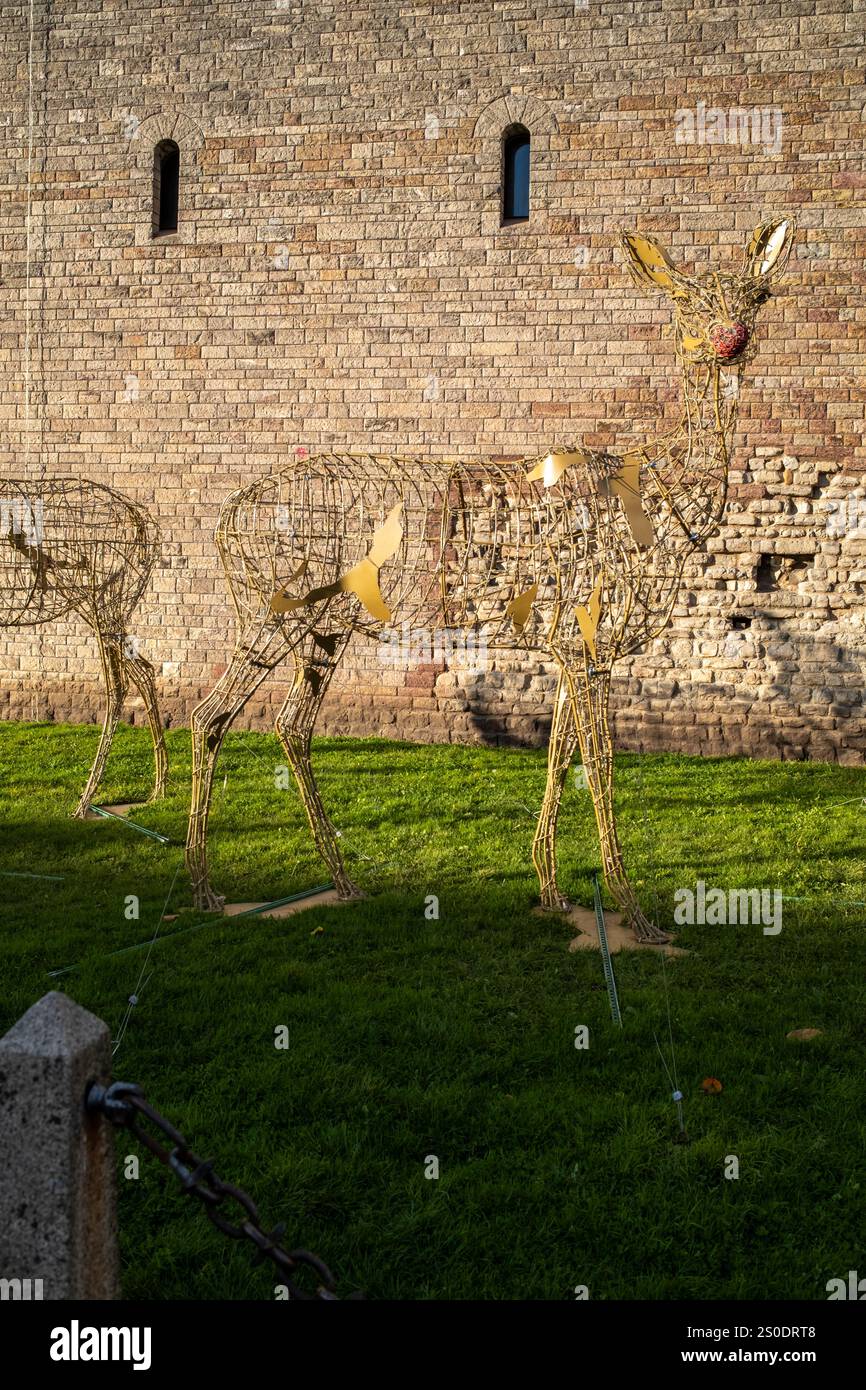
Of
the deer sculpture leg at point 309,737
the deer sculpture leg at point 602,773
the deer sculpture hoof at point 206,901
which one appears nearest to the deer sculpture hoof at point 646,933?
the deer sculpture leg at point 602,773

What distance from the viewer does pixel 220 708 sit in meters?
5.36

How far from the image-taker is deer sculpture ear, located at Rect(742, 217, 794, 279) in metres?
5.03

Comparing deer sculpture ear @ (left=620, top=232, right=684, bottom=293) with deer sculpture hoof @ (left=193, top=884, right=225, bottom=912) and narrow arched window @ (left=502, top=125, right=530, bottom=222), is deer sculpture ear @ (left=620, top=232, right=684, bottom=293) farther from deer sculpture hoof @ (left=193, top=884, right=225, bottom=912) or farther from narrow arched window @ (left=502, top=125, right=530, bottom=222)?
narrow arched window @ (left=502, top=125, right=530, bottom=222)

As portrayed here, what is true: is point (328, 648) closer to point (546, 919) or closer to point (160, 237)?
point (546, 919)

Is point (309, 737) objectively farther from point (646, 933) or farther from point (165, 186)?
point (165, 186)

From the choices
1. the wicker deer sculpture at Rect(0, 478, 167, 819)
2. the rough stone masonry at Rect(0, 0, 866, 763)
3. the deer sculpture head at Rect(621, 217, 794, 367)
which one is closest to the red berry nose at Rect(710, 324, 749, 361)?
the deer sculpture head at Rect(621, 217, 794, 367)

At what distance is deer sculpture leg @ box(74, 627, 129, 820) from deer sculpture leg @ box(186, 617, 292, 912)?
2.38m

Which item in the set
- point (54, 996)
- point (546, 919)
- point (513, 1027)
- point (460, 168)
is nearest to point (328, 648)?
point (546, 919)

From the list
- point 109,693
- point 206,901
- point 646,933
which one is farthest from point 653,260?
point 109,693

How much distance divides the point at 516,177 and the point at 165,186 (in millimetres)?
3569

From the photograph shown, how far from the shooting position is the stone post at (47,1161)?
1673 mm

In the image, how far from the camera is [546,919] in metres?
5.43

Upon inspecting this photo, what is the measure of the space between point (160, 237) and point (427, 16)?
10.7 ft

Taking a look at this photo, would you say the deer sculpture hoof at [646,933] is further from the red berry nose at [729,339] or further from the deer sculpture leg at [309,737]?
the red berry nose at [729,339]
